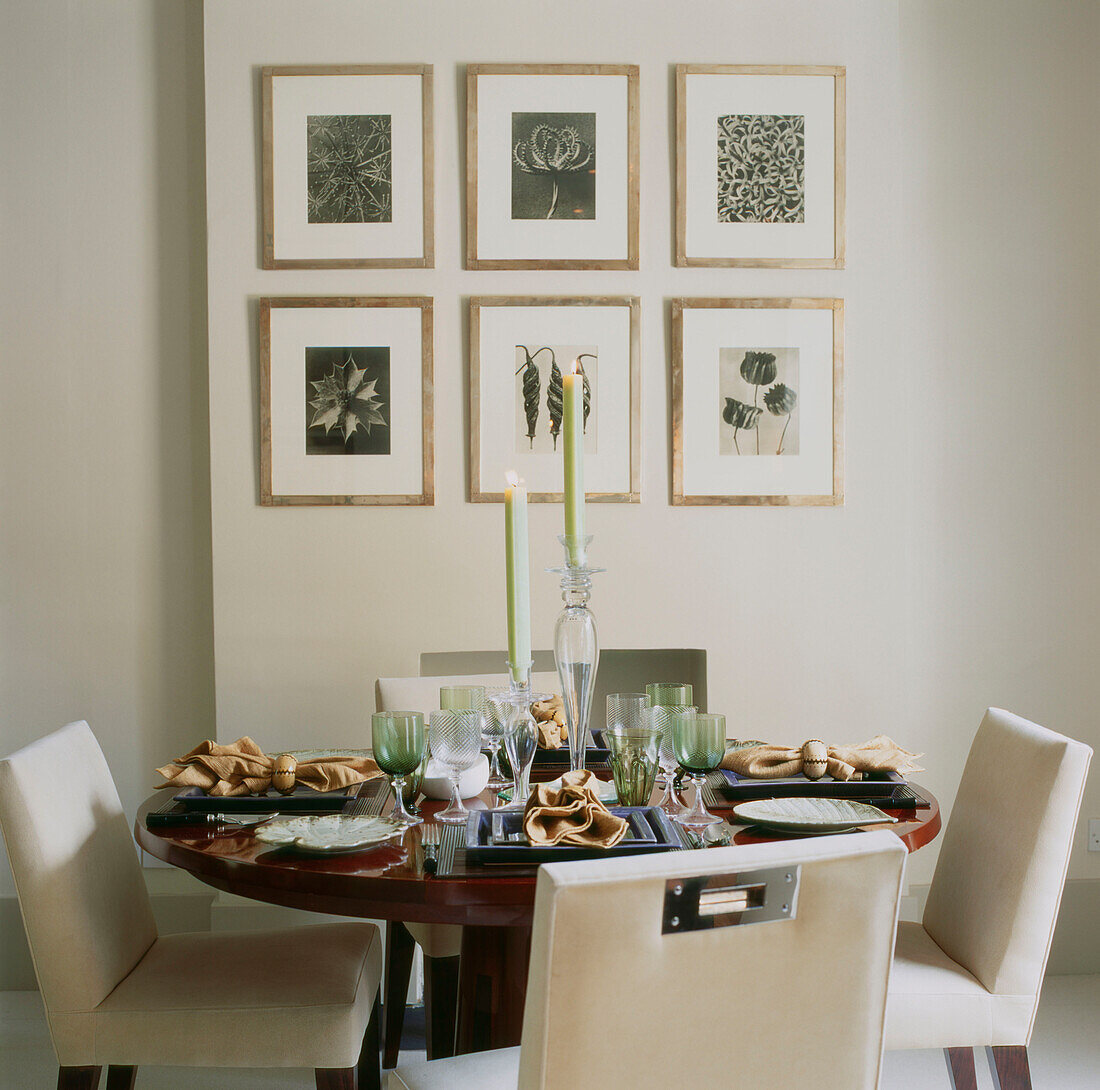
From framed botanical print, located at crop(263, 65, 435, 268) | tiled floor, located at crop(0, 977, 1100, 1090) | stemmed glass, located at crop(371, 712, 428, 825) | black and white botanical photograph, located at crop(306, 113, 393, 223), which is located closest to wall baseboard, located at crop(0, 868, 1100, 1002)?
tiled floor, located at crop(0, 977, 1100, 1090)

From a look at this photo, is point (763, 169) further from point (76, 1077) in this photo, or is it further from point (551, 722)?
point (76, 1077)

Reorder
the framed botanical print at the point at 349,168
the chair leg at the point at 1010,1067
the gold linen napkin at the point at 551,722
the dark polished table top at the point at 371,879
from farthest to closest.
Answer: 1. the framed botanical print at the point at 349,168
2. the gold linen napkin at the point at 551,722
3. the chair leg at the point at 1010,1067
4. the dark polished table top at the point at 371,879

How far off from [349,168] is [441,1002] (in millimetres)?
2031

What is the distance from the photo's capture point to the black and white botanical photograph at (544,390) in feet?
8.79

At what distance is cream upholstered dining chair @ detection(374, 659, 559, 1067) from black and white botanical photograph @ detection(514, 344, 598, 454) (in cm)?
66

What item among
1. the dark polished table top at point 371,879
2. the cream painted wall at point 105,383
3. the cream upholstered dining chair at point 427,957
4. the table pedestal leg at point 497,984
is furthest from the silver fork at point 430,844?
the cream painted wall at point 105,383

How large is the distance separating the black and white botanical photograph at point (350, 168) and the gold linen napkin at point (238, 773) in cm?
153

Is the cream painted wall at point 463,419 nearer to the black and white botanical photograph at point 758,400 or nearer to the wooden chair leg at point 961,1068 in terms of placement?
the black and white botanical photograph at point 758,400

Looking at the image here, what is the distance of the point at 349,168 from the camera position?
2662 mm

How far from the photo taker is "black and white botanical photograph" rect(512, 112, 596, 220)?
2.66 meters

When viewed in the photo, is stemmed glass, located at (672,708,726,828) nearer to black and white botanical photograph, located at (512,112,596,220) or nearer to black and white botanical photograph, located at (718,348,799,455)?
black and white botanical photograph, located at (718,348,799,455)

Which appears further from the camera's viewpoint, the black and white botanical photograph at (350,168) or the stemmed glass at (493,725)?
the black and white botanical photograph at (350,168)

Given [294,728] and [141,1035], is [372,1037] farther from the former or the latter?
[294,728]

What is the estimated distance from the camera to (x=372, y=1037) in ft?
5.95
